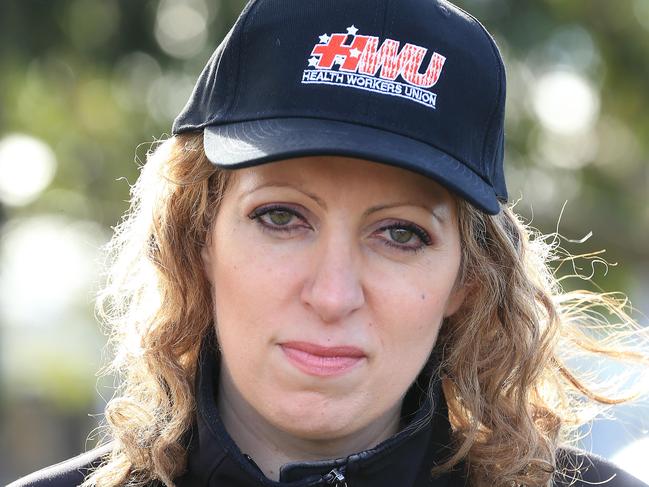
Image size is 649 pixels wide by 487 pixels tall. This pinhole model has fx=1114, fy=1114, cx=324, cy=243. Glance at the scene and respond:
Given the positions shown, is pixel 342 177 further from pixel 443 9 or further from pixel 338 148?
pixel 443 9

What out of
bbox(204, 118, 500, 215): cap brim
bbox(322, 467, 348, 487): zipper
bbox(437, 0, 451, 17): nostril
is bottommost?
bbox(322, 467, 348, 487): zipper

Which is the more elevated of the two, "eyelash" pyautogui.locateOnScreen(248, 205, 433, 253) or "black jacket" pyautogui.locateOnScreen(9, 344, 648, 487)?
"eyelash" pyautogui.locateOnScreen(248, 205, 433, 253)

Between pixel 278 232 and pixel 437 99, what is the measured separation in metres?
0.49

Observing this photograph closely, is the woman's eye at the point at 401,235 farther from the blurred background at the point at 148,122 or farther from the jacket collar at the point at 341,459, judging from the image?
the blurred background at the point at 148,122

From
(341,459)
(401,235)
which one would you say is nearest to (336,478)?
(341,459)

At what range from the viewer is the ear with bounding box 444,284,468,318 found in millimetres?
2967

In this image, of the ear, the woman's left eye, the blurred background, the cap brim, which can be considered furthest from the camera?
the blurred background

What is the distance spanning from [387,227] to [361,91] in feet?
1.14

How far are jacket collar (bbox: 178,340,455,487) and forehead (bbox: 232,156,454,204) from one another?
0.57m

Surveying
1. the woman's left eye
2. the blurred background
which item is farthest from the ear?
the blurred background

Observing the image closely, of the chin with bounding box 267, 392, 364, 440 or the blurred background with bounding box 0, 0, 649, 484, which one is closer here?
the chin with bounding box 267, 392, 364, 440

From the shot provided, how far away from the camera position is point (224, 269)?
271 centimetres

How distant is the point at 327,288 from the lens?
8.27 ft

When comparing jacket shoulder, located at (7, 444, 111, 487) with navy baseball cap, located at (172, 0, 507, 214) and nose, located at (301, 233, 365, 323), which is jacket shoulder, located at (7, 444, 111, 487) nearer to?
nose, located at (301, 233, 365, 323)
